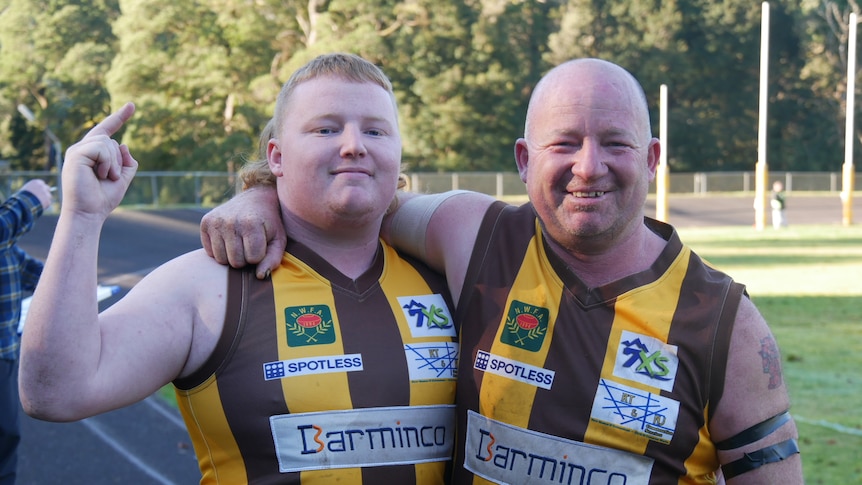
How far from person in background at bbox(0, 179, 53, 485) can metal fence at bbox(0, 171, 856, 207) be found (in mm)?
10630

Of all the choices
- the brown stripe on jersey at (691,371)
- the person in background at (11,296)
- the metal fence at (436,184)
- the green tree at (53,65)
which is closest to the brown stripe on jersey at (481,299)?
the brown stripe on jersey at (691,371)

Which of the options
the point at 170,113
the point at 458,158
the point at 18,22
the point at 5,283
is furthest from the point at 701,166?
the point at 5,283

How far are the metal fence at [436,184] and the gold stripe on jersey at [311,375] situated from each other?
1362 centimetres

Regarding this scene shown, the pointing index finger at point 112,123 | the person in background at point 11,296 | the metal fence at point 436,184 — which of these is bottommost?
the metal fence at point 436,184

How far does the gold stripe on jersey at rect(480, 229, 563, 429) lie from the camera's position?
2.40m

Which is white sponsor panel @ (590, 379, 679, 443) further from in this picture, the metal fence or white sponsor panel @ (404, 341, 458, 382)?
the metal fence

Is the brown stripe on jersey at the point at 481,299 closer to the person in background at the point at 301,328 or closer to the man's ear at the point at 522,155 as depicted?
the person in background at the point at 301,328

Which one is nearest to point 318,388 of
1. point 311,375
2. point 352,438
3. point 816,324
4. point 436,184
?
point 311,375

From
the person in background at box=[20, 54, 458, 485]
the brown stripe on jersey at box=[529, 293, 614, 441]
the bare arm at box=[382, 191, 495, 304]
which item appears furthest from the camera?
the bare arm at box=[382, 191, 495, 304]

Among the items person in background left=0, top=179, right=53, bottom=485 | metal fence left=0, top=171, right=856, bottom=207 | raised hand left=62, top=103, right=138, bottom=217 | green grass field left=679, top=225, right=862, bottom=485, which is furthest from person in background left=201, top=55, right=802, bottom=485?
metal fence left=0, top=171, right=856, bottom=207

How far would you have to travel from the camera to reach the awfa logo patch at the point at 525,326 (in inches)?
95.6

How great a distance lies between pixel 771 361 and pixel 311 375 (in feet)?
3.94

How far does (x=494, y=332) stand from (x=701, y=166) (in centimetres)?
5174

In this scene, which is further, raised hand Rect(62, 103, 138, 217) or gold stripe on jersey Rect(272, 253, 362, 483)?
gold stripe on jersey Rect(272, 253, 362, 483)
